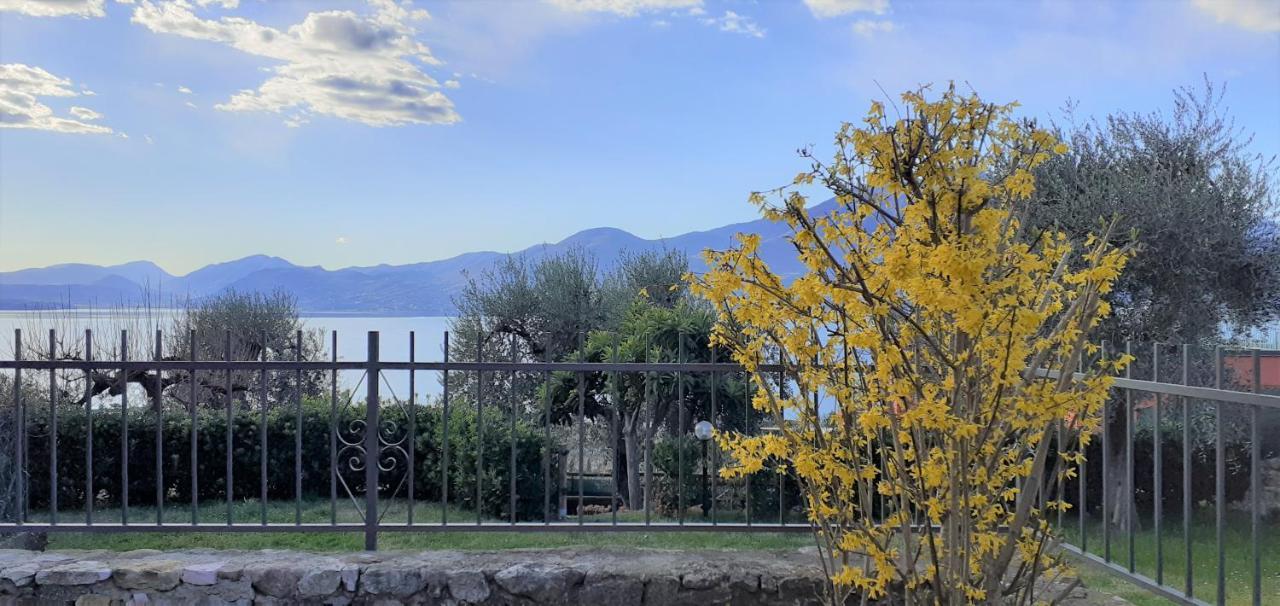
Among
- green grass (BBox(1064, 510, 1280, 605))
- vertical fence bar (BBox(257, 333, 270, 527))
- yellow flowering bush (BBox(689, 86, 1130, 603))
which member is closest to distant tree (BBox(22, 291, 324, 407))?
vertical fence bar (BBox(257, 333, 270, 527))

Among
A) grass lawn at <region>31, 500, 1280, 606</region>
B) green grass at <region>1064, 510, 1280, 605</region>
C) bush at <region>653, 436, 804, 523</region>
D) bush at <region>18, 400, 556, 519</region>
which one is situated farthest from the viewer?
bush at <region>18, 400, 556, 519</region>

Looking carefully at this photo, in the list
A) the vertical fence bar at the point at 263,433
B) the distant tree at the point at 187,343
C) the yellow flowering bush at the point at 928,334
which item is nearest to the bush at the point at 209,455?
the vertical fence bar at the point at 263,433

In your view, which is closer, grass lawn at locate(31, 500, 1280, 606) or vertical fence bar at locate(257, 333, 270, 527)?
vertical fence bar at locate(257, 333, 270, 527)

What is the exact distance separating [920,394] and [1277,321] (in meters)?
7.33

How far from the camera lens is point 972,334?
2.67 m

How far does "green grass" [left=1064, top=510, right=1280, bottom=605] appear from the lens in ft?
16.8

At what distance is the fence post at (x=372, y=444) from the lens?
4.72 meters

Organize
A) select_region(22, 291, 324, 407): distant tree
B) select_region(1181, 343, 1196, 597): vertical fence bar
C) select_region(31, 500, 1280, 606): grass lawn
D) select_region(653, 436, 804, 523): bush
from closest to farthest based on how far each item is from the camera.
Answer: select_region(1181, 343, 1196, 597): vertical fence bar
select_region(31, 500, 1280, 606): grass lawn
select_region(653, 436, 804, 523): bush
select_region(22, 291, 324, 407): distant tree

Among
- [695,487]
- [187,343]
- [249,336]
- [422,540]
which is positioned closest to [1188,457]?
[422,540]

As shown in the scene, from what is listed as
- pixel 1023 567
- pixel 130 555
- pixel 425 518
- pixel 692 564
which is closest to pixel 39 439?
pixel 425 518

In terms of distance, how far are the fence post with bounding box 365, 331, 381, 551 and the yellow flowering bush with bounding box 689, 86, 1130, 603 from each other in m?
2.31

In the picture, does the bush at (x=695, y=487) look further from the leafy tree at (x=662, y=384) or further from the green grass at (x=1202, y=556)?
the green grass at (x=1202, y=556)

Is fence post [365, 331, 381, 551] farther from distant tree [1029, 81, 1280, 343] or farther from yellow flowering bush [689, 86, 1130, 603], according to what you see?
distant tree [1029, 81, 1280, 343]

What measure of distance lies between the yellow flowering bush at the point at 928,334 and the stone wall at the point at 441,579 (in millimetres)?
992
